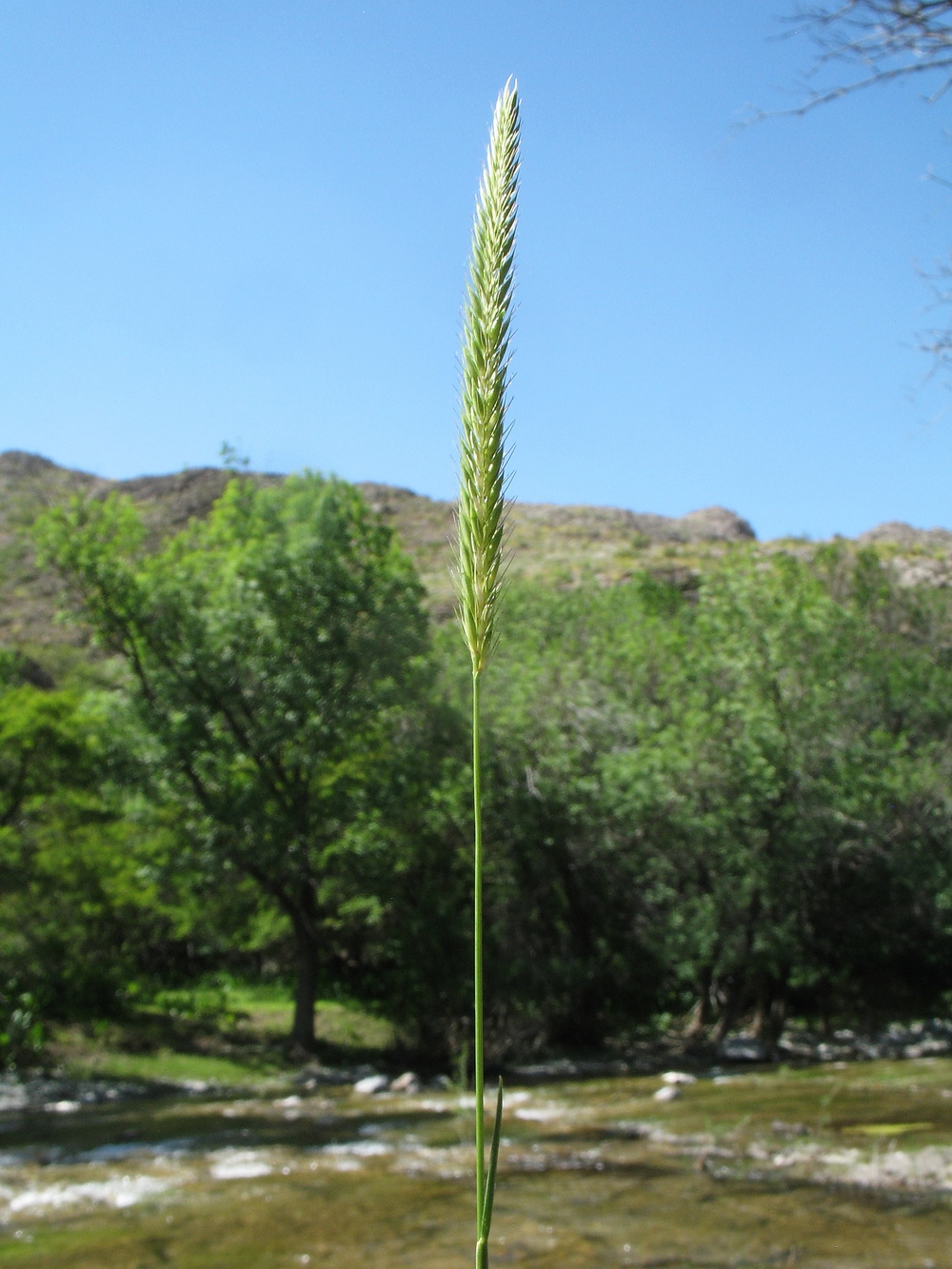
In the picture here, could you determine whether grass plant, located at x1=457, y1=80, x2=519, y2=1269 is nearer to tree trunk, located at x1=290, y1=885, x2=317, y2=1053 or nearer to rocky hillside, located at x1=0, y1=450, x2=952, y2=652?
tree trunk, located at x1=290, y1=885, x2=317, y2=1053

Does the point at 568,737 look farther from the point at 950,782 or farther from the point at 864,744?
the point at 950,782

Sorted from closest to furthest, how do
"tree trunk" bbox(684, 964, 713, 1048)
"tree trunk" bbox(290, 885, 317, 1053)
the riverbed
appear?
1. the riverbed
2. "tree trunk" bbox(290, 885, 317, 1053)
3. "tree trunk" bbox(684, 964, 713, 1048)

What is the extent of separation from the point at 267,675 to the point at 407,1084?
21.4 feet

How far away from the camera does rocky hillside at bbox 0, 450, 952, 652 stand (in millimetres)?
39938

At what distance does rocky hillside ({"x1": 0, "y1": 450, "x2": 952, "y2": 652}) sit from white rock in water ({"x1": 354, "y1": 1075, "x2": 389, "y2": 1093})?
43.6ft

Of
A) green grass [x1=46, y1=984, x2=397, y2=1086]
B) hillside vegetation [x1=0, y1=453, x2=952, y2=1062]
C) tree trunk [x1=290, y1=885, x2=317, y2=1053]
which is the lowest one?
green grass [x1=46, y1=984, x2=397, y2=1086]

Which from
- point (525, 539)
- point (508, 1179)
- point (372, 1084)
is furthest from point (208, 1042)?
point (525, 539)

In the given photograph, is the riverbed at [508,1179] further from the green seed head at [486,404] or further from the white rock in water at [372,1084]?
the green seed head at [486,404]

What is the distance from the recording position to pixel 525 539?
56.1m

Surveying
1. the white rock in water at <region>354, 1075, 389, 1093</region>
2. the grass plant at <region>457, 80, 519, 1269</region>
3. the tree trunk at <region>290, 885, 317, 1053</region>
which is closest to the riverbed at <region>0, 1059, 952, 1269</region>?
the white rock in water at <region>354, 1075, 389, 1093</region>

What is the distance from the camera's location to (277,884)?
1786 centimetres

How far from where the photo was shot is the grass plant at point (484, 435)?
44.9 inches

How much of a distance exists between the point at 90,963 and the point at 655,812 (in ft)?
32.2

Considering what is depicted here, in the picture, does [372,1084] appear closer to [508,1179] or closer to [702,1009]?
[508,1179]
